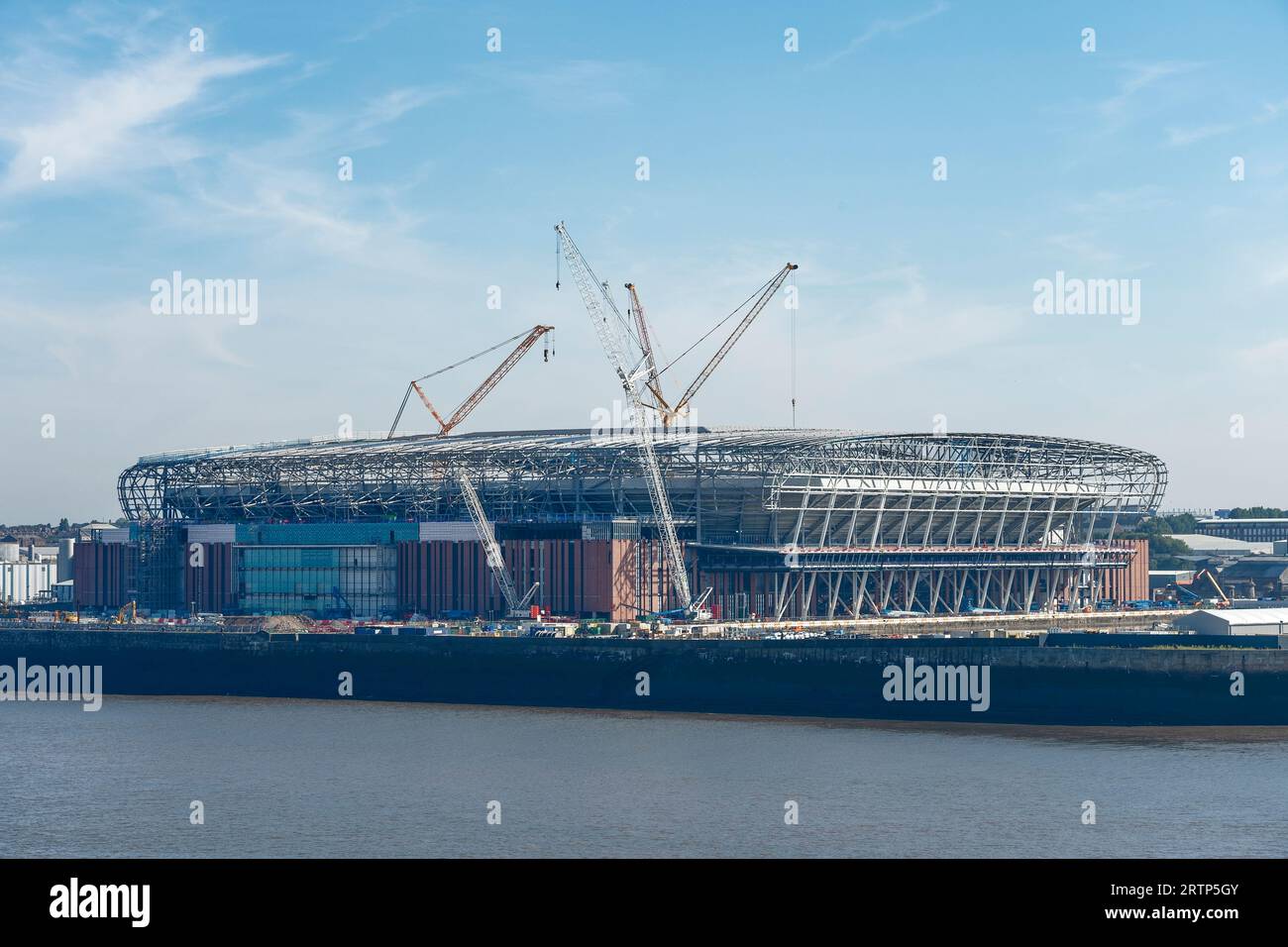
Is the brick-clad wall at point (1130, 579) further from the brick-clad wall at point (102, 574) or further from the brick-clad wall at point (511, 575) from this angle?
the brick-clad wall at point (102, 574)

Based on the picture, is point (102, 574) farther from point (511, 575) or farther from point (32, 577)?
point (32, 577)

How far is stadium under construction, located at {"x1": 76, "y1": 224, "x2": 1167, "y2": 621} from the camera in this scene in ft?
348

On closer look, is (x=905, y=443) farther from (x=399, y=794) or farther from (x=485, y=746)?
(x=399, y=794)

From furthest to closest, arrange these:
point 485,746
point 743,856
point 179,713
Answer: point 179,713 < point 485,746 < point 743,856

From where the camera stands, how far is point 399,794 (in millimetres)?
54344

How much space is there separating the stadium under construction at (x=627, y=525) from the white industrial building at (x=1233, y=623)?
25489 mm

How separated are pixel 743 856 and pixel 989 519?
80.7m

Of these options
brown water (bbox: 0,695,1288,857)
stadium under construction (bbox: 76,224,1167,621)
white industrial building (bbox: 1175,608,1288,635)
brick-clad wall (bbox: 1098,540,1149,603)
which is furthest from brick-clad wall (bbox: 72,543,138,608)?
white industrial building (bbox: 1175,608,1288,635)

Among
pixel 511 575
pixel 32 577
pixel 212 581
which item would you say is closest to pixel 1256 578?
pixel 511 575

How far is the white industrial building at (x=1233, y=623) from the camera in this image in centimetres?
8688

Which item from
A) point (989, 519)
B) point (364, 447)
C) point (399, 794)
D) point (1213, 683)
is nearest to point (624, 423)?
point (364, 447)

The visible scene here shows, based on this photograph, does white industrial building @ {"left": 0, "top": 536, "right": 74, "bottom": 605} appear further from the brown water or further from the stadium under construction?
the brown water

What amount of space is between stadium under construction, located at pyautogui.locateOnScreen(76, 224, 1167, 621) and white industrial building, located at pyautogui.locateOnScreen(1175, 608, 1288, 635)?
25489 millimetres

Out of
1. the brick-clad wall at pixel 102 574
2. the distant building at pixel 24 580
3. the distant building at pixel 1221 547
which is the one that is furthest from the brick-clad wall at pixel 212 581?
the distant building at pixel 1221 547
